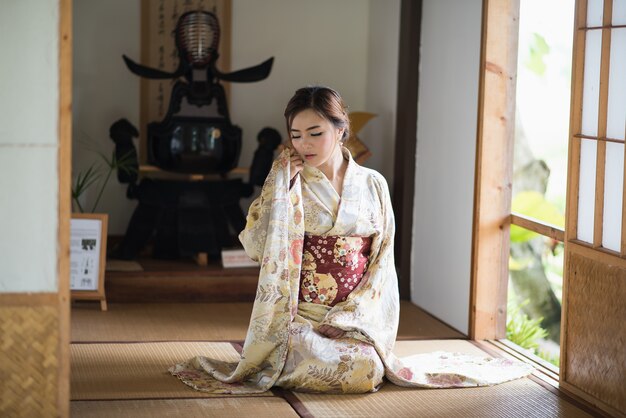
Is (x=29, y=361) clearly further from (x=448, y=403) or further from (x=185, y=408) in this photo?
(x=448, y=403)

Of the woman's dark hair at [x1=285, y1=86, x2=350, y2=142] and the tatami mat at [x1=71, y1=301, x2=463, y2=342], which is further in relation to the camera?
the tatami mat at [x1=71, y1=301, x2=463, y2=342]

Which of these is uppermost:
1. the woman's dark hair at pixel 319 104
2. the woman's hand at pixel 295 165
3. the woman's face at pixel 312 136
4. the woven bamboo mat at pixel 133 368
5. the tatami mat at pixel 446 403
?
the woman's dark hair at pixel 319 104

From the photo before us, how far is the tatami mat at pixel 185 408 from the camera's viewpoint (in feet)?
12.3

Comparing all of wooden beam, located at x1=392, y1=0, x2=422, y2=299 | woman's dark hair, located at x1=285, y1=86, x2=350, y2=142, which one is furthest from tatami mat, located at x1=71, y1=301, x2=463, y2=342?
woman's dark hair, located at x1=285, y1=86, x2=350, y2=142

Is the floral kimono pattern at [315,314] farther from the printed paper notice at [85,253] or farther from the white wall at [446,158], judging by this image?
the printed paper notice at [85,253]

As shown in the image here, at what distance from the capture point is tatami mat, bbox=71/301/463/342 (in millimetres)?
5043

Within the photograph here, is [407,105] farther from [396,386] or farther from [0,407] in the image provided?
[0,407]

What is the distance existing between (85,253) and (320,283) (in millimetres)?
1773

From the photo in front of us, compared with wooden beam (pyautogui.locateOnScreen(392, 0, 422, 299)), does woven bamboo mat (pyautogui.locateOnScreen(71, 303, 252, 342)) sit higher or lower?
lower

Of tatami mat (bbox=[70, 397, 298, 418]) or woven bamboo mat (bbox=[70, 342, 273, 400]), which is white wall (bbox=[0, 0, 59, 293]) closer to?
tatami mat (bbox=[70, 397, 298, 418])

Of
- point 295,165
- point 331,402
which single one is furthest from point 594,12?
point 331,402

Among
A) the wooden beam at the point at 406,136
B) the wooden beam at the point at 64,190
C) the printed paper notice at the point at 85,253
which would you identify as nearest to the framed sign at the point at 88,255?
the printed paper notice at the point at 85,253

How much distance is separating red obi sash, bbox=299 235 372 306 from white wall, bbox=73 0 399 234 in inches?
79.5

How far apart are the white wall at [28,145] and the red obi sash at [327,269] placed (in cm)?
131
